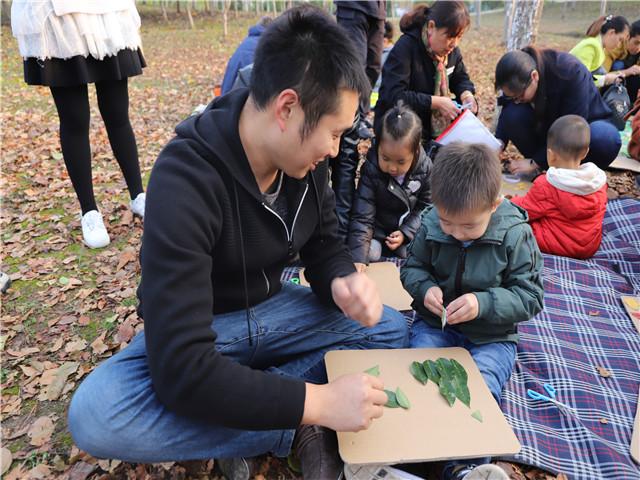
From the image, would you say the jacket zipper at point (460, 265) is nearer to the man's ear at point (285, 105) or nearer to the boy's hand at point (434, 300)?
the boy's hand at point (434, 300)

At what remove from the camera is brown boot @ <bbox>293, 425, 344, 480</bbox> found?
156cm

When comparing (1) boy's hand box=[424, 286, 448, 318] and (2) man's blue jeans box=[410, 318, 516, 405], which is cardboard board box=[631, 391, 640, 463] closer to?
(2) man's blue jeans box=[410, 318, 516, 405]

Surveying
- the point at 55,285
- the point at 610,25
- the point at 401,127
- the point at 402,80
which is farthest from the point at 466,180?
the point at 610,25

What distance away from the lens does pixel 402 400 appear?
65.0 inches

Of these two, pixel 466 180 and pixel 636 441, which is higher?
pixel 466 180

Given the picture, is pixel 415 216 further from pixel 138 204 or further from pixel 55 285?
pixel 55 285

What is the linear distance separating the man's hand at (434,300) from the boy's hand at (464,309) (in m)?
0.07

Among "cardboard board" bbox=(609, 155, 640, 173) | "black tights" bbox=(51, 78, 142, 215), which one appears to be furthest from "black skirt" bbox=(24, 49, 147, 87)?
"cardboard board" bbox=(609, 155, 640, 173)

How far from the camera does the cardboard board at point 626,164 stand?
13.3ft

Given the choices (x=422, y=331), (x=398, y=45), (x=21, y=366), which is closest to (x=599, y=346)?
(x=422, y=331)

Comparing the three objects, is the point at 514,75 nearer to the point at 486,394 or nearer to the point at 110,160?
the point at 486,394

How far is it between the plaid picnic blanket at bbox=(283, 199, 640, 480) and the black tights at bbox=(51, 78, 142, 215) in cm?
133

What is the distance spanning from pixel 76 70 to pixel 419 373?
2.32m

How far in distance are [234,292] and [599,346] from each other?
1.72 m
